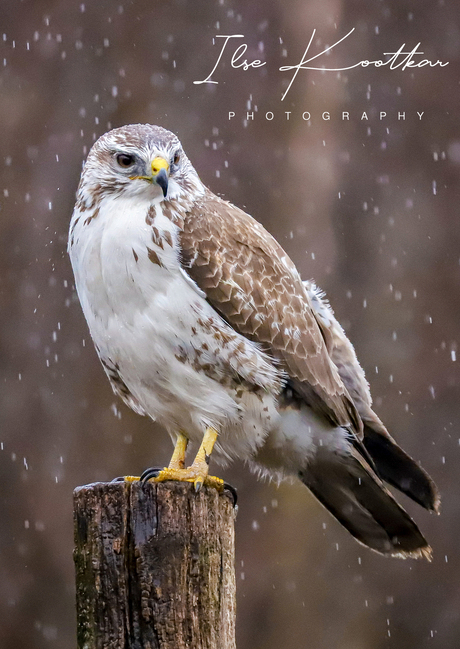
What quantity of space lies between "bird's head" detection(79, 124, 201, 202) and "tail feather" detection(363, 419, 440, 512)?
1.22m

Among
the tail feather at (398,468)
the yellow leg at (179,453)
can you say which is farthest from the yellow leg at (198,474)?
the tail feather at (398,468)

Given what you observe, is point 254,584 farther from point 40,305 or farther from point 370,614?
point 40,305

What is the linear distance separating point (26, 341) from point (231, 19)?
2.91 meters

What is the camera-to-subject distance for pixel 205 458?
3.64 metres

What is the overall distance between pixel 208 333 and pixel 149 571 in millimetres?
950

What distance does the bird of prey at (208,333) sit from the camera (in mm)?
3609

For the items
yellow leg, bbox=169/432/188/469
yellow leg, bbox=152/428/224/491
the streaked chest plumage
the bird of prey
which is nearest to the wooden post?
yellow leg, bbox=152/428/224/491

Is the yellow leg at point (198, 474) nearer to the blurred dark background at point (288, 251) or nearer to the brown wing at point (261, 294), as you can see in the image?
the brown wing at point (261, 294)

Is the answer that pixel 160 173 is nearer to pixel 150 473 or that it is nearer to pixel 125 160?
pixel 125 160

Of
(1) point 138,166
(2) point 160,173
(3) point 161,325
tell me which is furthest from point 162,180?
(3) point 161,325

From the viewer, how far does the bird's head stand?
3.63 meters

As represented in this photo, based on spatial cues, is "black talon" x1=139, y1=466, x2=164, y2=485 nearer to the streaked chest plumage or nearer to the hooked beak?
the streaked chest plumage

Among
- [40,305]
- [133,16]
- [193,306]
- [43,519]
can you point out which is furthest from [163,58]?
[193,306]

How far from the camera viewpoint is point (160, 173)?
141 inches
